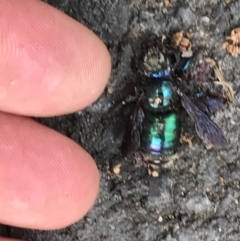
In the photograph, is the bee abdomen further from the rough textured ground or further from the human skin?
the human skin

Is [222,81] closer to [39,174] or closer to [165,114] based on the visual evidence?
[165,114]

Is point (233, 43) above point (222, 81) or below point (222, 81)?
above

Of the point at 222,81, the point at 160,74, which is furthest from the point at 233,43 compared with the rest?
the point at 160,74

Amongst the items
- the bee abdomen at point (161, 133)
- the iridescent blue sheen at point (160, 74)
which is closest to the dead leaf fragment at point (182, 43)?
the iridescent blue sheen at point (160, 74)

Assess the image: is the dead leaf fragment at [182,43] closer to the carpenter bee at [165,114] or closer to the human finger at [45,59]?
the carpenter bee at [165,114]

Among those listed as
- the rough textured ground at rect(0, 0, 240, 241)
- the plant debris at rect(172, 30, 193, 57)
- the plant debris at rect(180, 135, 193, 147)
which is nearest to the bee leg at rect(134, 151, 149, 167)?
the rough textured ground at rect(0, 0, 240, 241)

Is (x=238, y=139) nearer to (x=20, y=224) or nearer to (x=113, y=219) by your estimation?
(x=113, y=219)
